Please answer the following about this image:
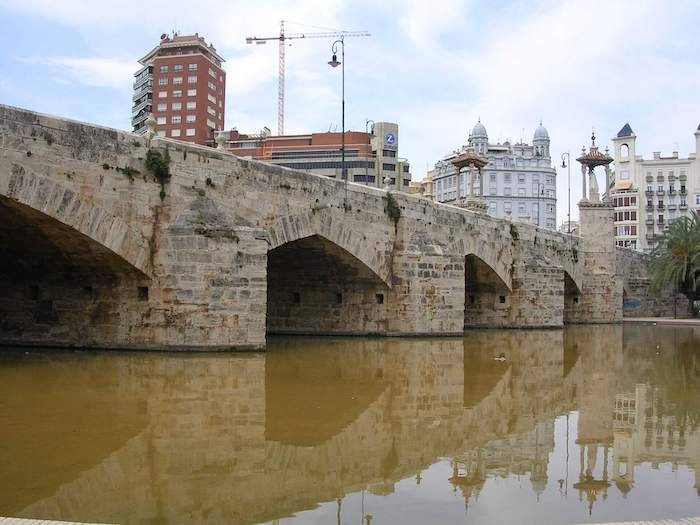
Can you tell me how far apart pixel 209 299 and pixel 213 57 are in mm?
76838

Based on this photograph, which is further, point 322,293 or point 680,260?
point 680,260

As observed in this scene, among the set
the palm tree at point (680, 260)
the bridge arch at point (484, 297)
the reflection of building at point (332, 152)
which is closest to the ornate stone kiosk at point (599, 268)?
the palm tree at point (680, 260)

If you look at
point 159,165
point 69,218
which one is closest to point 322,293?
point 159,165

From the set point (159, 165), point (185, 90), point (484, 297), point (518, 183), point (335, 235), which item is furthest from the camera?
point (518, 183)

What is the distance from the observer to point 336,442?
7.41 metres

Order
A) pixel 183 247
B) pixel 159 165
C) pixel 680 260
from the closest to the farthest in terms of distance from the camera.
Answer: pixel 183 247
pixel 159 165
pixel 680 260

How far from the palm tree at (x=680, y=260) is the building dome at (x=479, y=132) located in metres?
57.0

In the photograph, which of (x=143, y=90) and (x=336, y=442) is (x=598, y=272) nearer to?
(x=336, y=442)

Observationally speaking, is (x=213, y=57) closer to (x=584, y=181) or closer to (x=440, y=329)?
(x=584, y=181)

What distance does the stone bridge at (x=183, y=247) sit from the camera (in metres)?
13.6

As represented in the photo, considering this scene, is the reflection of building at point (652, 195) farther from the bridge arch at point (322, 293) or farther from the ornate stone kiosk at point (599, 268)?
the bridge arch at point (322, 293)

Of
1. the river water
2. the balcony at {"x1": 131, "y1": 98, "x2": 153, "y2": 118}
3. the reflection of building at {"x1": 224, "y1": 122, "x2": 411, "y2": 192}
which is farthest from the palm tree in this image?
the balcony at {"x1": 131, "y1": 98, "x2": 153, "y2": 118}

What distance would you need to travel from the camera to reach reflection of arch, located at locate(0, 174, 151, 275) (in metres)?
12.8

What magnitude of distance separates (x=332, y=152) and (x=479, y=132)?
1162 inches
